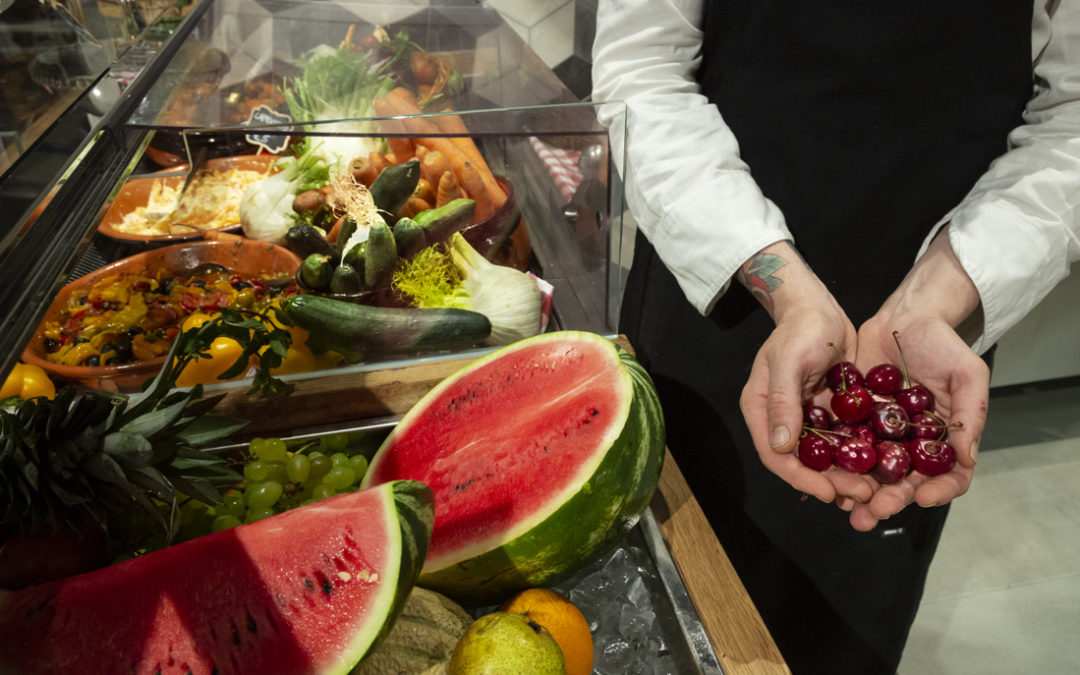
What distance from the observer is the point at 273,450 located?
3.15 feet

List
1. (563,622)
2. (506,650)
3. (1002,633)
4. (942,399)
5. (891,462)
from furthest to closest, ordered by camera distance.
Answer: (1002,633)
(942,399)
(891,462)
(563,622)
(506,650)

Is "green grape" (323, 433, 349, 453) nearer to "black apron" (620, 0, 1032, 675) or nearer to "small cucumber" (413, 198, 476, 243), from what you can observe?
"small cucumber" (413, 198, 476, 243)

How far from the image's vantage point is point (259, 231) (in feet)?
4.61

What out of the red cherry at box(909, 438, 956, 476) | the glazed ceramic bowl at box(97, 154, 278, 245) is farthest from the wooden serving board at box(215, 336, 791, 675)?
the glazed ceramic bowl at box(97, 154, 278, 245)

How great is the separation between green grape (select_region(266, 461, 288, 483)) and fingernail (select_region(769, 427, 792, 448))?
2.37ft

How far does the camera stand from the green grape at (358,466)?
990mm

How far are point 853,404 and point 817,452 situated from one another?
0.34 feet

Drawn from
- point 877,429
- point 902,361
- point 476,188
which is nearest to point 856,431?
point 877,429

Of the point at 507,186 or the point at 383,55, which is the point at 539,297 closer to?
the point at 507,186

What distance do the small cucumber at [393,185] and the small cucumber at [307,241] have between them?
121mm

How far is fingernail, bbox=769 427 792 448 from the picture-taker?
99cm

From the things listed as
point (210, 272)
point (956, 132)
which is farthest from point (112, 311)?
point (956, 132)

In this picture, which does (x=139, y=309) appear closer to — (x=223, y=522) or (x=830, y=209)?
(x=223, y=522)

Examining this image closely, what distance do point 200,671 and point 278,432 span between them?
0.46 meters
